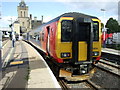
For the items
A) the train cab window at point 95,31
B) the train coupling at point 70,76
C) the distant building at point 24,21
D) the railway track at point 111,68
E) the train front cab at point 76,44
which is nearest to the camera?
the train front cab at point 76,44

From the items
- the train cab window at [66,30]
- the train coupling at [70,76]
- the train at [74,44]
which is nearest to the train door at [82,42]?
the train at [74,44]

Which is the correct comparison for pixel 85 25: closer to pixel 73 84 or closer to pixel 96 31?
pixel 96 31

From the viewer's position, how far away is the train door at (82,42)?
7023 mm

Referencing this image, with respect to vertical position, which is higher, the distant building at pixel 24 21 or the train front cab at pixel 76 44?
the distant building at pixel 24 21

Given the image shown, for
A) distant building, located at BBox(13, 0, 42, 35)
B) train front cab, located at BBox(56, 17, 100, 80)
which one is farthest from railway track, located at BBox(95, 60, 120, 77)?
distant building, located at BBox(13, 0, 42, 35)

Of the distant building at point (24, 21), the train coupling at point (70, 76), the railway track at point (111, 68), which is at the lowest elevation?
the railway track at point (111, 68)

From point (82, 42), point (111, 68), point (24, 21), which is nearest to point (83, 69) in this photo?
point (82, 42)

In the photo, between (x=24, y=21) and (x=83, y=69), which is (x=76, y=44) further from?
(x=24, y=21)

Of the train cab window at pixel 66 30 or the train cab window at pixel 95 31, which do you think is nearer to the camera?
the train cab window at pixel 66 30

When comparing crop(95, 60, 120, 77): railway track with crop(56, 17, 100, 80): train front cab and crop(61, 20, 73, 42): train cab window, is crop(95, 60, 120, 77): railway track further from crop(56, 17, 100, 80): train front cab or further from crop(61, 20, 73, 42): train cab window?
crop(61, 20, 73, 42): train cab window

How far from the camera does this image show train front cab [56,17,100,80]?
702 centimetres

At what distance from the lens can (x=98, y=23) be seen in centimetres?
780

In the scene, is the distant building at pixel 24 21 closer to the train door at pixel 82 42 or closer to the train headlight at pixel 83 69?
the train door at pixel 82 42

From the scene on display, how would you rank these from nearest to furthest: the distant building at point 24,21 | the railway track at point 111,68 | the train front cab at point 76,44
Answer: the train front cab at point 76,44
the railway track at point 111,68
the distant building at point 24,21
